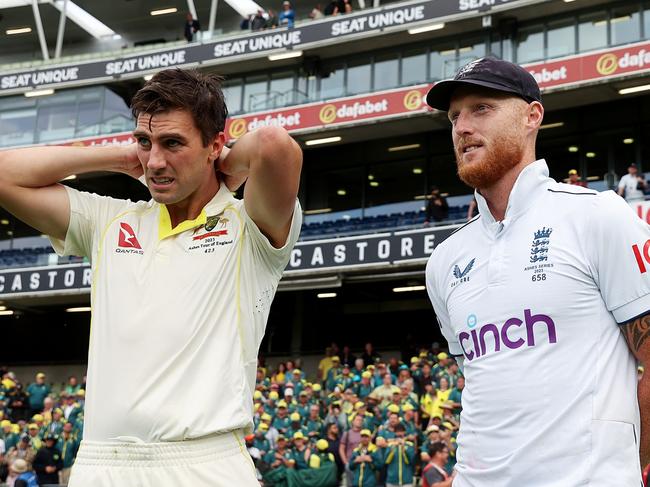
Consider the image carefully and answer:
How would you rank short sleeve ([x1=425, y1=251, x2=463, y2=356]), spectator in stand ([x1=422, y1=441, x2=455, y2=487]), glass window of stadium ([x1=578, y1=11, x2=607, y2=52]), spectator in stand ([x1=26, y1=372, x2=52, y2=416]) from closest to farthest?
short sleeve ([x1=425, y1=251, x2=463, y2=356]) → spectator in stand ([x1=422, y1=441, x2=455, y2=487]) → spectator in stand ([x1=26, y1=372, x2=52, y2=416]) → glass window of stadium ([x1=578, y1=11, x2=607, y2=52])

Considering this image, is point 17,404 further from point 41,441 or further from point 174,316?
point 174,316

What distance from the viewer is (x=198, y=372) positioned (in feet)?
9.50

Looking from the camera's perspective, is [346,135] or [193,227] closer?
[193,227]

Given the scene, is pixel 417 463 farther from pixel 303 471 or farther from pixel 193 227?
pixel 193 227

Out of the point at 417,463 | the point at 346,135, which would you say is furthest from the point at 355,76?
the point at 417,463

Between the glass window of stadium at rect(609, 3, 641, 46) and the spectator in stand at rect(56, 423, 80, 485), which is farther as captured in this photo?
the glass window of stadium at rect(609, 3, 641, 46)

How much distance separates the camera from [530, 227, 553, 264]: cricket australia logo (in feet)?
9.62

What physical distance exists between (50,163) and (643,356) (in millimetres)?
2073

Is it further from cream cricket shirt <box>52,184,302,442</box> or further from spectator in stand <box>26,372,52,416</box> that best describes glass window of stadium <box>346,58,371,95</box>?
cream cricket shirt <box>52,184,302,442</box>

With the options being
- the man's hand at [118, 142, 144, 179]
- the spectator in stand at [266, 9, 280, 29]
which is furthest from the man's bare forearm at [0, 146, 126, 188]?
the spectator in stand at [266, 9, 280, 29]

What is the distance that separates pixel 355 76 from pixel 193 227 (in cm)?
2628

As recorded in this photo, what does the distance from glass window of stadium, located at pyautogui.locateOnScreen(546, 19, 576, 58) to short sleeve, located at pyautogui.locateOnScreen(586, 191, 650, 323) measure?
2263 cm

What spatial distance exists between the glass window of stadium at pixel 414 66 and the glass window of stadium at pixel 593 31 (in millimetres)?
4676

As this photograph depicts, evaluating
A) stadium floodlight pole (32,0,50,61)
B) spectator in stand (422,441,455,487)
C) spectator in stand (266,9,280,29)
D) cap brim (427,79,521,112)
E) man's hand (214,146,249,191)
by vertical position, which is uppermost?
stadium floodlight pole (32,0,50,61)
